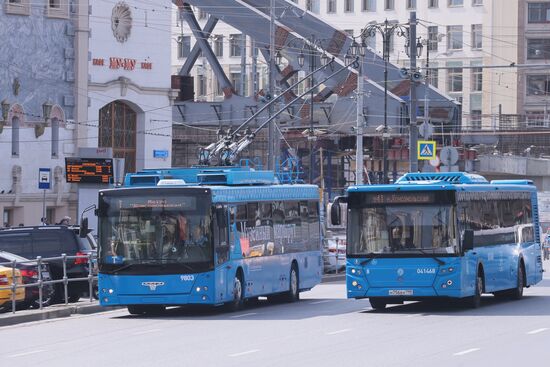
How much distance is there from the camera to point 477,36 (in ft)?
343

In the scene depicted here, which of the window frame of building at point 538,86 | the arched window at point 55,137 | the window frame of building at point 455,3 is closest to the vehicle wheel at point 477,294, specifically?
the arched window at point 55,137

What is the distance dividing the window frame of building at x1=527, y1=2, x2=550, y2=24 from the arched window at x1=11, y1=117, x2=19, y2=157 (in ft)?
176

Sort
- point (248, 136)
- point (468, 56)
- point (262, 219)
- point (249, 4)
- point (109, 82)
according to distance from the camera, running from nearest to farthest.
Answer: point (262, 219)
point (248, 136)
point (109, 82)
point (249, 4)
point (468, 56)

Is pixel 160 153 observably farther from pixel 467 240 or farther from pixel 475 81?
pixel 475 81

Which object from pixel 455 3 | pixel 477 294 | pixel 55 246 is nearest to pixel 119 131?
pixel 55 246

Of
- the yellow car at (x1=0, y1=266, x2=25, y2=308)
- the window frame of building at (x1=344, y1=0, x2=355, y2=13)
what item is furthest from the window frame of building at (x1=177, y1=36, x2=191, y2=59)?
the yellow car at (x1=0, y1=266, x2=25, y2=308)

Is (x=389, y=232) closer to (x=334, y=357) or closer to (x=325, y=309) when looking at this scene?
(x=325, y=309)

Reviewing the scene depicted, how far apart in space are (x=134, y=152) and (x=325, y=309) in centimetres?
3517

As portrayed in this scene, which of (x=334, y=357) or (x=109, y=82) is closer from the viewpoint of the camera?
(x=334, y=357)

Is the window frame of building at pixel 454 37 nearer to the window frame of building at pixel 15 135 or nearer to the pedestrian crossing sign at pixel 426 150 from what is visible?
the window frame of building at pixel 15 135

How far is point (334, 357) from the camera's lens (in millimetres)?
18250

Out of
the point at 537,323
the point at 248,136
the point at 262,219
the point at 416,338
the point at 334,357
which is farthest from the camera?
the point at 248,136

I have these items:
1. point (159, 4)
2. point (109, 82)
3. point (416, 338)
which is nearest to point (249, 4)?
point (159, 4)

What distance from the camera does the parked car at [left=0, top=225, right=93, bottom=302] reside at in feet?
106
